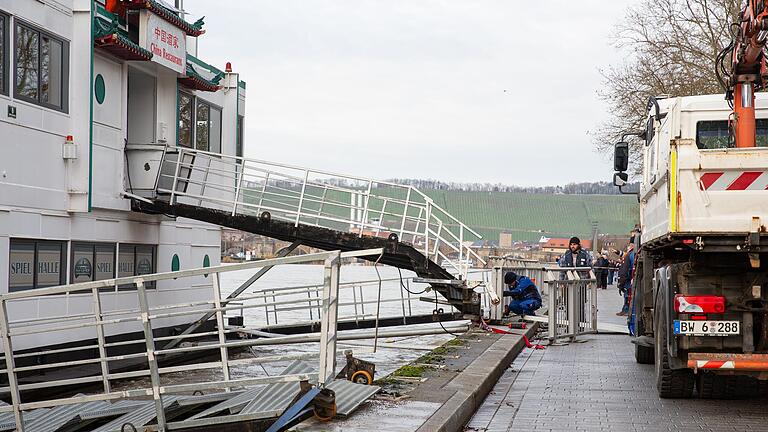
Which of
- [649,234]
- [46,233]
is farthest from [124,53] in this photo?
[649,234]

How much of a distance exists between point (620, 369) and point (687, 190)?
4973 mm

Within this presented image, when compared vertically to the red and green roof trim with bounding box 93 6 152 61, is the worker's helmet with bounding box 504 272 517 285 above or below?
below

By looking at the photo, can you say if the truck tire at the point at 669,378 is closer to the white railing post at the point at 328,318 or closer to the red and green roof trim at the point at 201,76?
the white railing post at the point at 328,318

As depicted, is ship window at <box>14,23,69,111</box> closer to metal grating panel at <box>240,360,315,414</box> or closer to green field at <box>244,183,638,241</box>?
metal grating panel at <box>240,360,315,414</box>

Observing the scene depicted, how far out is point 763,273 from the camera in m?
10.3

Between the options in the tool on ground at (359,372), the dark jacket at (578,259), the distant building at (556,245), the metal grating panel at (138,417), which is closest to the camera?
the metal grating panel at (138,417)

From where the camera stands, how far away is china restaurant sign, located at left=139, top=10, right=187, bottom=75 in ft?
57.1

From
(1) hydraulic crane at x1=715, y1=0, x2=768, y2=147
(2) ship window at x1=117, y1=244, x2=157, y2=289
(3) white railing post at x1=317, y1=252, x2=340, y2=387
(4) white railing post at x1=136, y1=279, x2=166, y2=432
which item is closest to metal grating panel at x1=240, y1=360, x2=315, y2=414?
(3) white railing post at x1=317, y1=252, x2=340, y2=387

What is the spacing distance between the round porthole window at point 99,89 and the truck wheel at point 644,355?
8.71 metres

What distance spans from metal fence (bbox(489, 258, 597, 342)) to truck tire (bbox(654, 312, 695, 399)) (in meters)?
6.72

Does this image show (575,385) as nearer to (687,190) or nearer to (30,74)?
(687,190)

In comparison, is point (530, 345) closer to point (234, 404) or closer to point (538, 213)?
point (234, 404)

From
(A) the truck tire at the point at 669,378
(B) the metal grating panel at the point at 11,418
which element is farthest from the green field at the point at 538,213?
(B) the metal grating panel at the point at 11,418

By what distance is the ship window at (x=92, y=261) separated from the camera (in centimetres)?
1577
